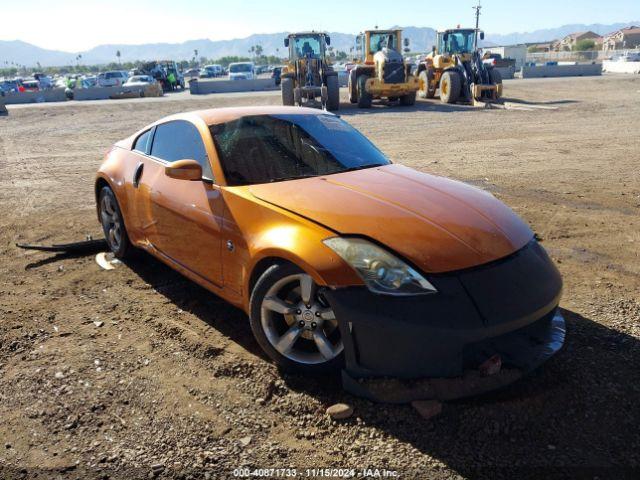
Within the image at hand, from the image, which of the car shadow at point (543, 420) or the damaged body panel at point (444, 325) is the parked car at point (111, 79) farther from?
the damaged body panel at point (444, 325)

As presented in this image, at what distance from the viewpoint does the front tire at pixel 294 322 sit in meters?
2.87

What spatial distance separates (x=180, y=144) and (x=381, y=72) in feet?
55.9

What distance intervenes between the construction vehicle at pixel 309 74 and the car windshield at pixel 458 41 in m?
5.42

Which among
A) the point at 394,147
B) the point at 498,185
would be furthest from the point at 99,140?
the point at 498,185

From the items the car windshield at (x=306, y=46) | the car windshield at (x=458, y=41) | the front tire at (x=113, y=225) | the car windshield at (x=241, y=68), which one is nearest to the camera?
the front tire at (x=113, y=225)

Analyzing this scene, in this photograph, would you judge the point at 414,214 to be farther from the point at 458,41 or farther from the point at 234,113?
the point at 458,41

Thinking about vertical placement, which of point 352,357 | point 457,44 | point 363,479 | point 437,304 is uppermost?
point 457,44

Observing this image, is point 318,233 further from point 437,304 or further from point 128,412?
point 128,412

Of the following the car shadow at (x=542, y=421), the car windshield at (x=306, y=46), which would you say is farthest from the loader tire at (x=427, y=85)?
the car shadow at (x=542, y=421)

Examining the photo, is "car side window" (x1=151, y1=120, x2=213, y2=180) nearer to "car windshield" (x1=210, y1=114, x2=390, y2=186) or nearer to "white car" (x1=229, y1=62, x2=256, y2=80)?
"car windshield" (x1=210, y1=114, x2=390, y2=186)

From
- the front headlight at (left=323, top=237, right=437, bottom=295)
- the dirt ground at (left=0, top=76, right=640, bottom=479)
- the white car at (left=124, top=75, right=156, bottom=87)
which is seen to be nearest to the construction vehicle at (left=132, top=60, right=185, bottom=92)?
the white car at (left=124, top=75, right=156, bottom=87)

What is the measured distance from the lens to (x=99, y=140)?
14805mm

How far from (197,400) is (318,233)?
1164 millimetres

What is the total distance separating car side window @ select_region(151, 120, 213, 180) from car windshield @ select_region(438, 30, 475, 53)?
66.9ft
